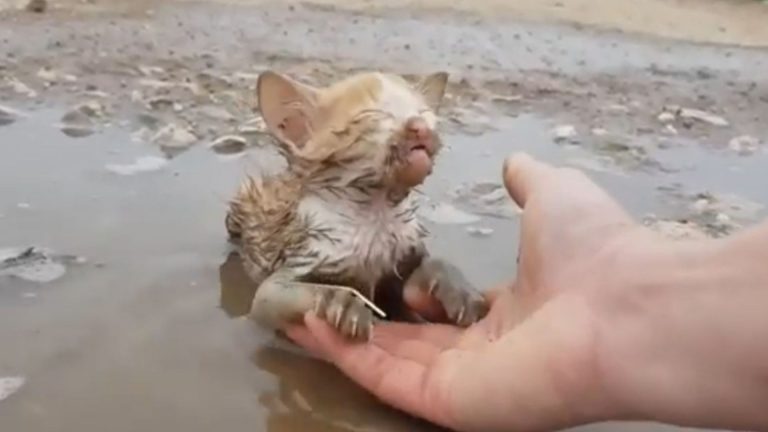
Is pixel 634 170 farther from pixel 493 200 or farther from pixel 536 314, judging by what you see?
pixel 536 314

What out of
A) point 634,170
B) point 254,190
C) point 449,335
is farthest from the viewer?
point 634,170

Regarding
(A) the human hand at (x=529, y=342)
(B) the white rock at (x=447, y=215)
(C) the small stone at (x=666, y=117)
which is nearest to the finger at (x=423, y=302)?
(A) the human hand at (x=529, y=342)

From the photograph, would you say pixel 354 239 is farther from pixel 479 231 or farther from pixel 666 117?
pixel 666 117

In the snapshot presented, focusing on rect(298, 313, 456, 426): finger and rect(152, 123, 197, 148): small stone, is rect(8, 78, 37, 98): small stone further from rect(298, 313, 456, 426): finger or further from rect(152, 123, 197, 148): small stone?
rect(298, 313, 456, 426): finger

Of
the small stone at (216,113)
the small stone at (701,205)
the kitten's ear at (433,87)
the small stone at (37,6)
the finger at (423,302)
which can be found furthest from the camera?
the small stone at (37,6)

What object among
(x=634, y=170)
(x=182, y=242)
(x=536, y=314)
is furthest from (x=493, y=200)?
(x=536, y=314)

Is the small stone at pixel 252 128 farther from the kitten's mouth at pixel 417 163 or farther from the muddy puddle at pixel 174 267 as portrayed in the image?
the kitten's mouth at pixel 417 163

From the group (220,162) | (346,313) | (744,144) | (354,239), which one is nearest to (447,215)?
(220,162)
